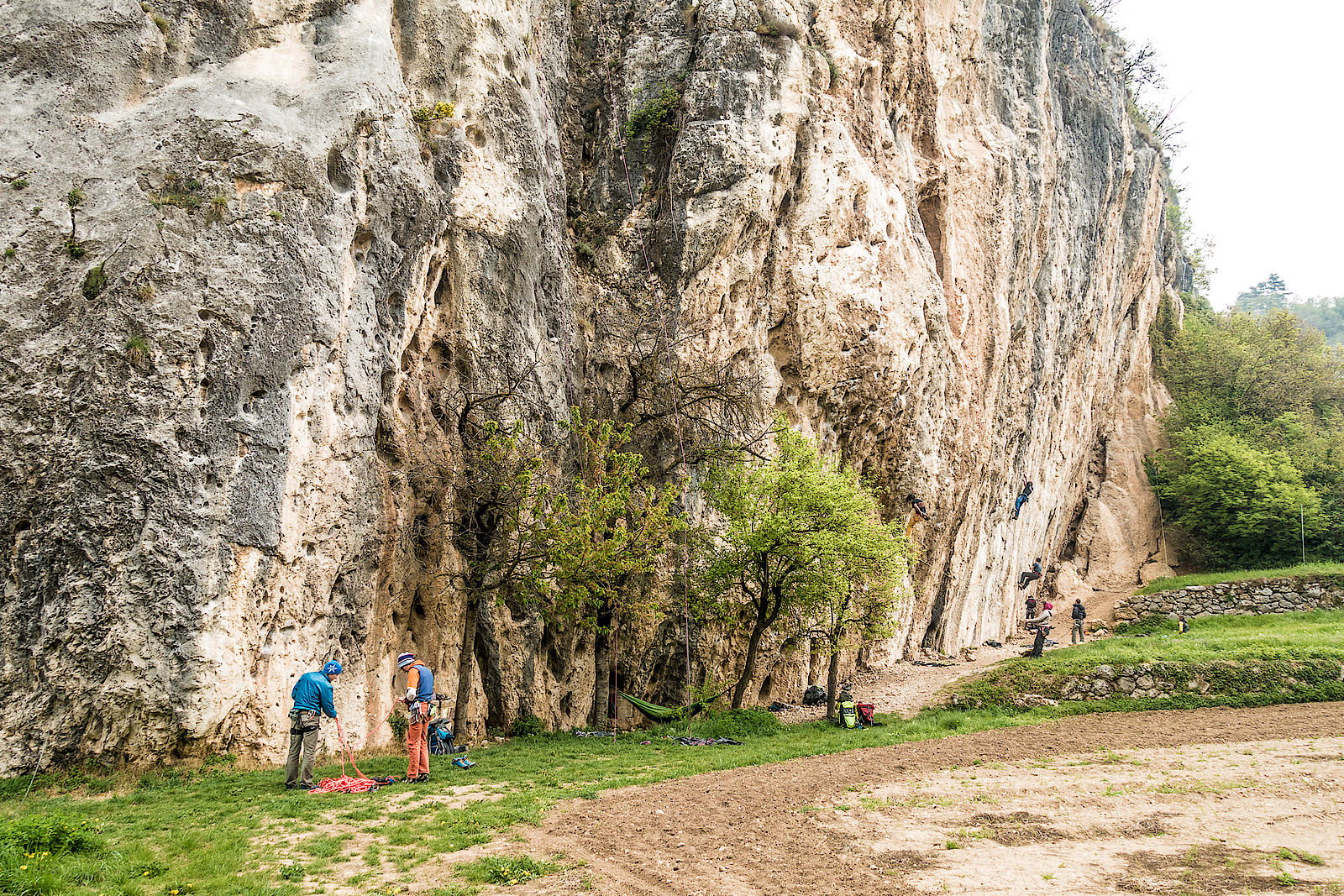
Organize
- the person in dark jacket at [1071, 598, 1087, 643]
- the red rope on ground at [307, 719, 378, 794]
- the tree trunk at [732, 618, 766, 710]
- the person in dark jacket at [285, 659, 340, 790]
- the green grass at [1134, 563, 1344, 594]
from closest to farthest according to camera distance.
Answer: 1. the red rope on ground at [307, 719, 378, 794]
2. the person in dark jacket at [285, 659, 340, 790]
3. the tree trunk at [732, 618, 766, 710]
4. the person in dark jacket at [1071, 598, 1087, 643]
5. the green grass at [1134, 563, 1344, 594]

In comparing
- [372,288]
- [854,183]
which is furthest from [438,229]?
[854,183]

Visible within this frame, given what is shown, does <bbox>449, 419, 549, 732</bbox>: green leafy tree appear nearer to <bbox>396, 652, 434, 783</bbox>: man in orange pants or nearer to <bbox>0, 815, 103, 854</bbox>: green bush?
<bbox>396, 652, 434, 783</bbox>: man in orange pants

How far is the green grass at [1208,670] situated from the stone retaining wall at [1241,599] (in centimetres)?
1218

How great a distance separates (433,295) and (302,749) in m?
10.9

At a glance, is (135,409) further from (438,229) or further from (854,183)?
(854,183)

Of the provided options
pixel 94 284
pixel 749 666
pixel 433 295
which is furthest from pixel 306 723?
pixel 749 666

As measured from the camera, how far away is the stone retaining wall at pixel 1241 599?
103 feet

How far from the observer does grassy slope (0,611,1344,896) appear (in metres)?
7.42

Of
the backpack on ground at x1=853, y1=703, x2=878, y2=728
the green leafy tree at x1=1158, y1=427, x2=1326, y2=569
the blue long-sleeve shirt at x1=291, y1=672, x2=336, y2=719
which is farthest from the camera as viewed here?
the green leafy tree at x1=1158, y1=427, x2=1326, y2=569

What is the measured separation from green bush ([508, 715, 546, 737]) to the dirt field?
635 centimetres

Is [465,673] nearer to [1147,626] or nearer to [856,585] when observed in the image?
[856,585]

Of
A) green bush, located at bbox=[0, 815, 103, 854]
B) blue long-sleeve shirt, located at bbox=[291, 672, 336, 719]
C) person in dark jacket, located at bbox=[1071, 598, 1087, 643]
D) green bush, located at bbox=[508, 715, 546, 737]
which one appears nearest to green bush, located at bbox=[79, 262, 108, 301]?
blue long-sleeve shirt, located at bbox=[291, 672, 336, 719]

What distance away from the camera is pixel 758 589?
69.2 feet

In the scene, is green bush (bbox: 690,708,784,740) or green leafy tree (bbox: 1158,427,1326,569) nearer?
green bush (bbox: 690,708,784,740)
